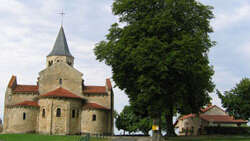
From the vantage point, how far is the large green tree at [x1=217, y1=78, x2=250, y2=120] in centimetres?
5253

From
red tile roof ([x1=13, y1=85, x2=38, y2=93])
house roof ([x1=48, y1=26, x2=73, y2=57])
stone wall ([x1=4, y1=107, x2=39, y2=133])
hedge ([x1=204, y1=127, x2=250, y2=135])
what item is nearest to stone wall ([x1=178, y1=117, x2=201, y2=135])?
hedge ([x1=204, y1=127, x2=250, y2=135])

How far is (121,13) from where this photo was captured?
36031 mm

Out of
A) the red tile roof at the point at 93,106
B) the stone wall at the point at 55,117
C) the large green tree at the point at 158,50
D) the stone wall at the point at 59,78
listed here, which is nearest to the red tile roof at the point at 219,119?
the red tile roof at the point at 93,106

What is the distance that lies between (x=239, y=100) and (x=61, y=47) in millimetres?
37672

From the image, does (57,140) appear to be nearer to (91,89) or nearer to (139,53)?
(139,53)

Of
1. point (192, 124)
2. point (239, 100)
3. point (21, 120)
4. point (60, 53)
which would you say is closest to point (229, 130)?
point (239, 100)

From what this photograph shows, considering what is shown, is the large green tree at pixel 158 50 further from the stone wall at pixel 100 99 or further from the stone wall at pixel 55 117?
the stone wall at pixel 100 99

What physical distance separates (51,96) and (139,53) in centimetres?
2356

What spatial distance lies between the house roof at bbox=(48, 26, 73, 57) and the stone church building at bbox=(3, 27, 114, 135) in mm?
11832

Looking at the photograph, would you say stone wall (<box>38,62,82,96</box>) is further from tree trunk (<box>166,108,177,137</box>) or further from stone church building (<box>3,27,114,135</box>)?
tree trunk (<box>166,108,177,137</box>)

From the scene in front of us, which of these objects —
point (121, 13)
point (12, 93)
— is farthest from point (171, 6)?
point (12, 93)

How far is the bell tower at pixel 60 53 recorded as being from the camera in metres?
68.4

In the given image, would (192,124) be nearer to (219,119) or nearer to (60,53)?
(219,119)

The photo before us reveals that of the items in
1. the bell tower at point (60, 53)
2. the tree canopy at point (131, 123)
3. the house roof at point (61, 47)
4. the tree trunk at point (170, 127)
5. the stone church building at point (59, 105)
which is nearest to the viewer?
the tree trunk at point (170, 127)
